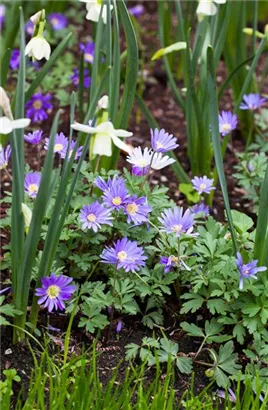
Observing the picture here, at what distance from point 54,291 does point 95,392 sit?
288mm

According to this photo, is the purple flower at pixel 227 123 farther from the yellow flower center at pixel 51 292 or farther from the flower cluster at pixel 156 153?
the yellow flower center at pixel 51 292

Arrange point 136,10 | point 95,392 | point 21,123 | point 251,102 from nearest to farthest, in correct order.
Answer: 1. point 21,123
2. point 95,392
3. point 251,102
4. point 136,10

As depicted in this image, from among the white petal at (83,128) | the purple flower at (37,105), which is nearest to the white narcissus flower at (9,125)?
the white petal at (83,128)

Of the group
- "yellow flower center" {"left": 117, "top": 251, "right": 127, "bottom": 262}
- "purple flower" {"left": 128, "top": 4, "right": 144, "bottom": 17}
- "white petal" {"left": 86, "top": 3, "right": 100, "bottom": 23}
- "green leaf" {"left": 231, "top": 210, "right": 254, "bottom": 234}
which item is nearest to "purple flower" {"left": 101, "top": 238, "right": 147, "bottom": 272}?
"yellow flower center" {"left": 117, "top": 251, "right": 127, "bottom": 262}

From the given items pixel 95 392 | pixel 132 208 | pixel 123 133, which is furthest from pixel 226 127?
pixel 95 392

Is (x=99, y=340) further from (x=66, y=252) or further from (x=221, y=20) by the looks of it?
(x=221, y=20)

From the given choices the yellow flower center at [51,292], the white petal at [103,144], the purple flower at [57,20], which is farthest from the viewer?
the purple flower at [57,20]

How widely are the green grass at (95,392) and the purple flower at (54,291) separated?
136 mm

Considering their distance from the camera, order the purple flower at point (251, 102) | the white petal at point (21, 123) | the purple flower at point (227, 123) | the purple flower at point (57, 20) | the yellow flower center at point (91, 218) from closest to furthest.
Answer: the white petal at point (21, 123) → the yellow flower center at point (91, 218) → the purple flower at point (227, 123) → the purple flower at point (251, 102) → the purple flower at point (57, 20)

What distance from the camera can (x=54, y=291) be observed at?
1.99m

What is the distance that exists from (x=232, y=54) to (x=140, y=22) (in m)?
1.09

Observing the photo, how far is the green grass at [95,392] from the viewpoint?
1.80 meters

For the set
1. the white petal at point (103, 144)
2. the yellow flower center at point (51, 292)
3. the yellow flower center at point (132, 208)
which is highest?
the yellow flower center at point (132, 208)

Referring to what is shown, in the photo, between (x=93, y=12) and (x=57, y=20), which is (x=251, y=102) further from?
(x=57, y=20)
